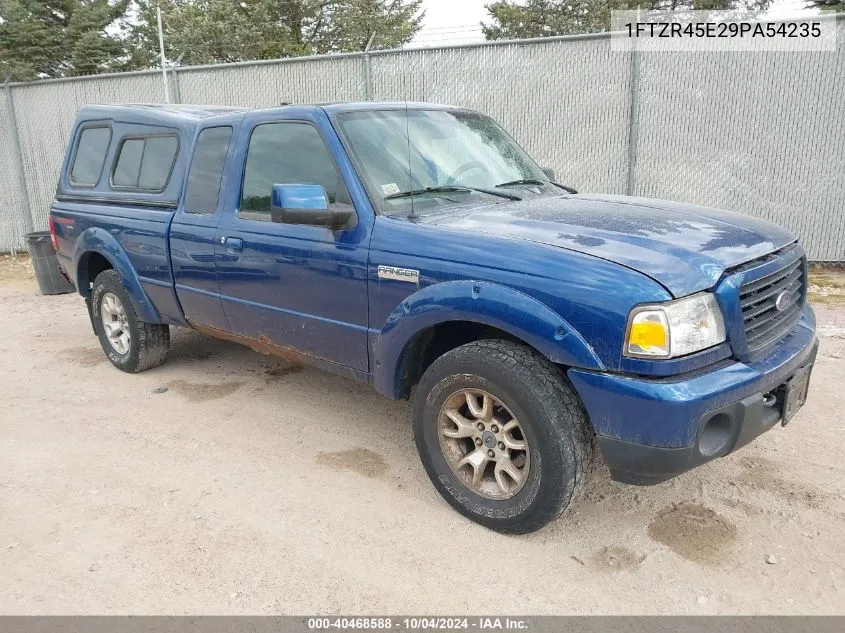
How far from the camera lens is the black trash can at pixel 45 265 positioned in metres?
8.23

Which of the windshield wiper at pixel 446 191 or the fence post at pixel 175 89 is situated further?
the fence post at pixel 175 89

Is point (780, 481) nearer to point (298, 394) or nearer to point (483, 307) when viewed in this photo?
point (483, 307)

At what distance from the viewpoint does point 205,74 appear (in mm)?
10102

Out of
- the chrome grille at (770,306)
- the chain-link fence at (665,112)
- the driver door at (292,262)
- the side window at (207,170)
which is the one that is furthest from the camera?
the chain-link fence at (665,112)

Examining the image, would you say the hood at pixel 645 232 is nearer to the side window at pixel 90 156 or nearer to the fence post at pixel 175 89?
the side window at pixel 90 156

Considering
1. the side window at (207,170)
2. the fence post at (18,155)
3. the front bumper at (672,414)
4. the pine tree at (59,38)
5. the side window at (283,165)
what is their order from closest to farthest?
1. the front bumper at (672,414)
2. the side window at (283,165)
3. the side window at (207,170)
4. the fence post at (18,155)
5. the pine tree at (59,38)

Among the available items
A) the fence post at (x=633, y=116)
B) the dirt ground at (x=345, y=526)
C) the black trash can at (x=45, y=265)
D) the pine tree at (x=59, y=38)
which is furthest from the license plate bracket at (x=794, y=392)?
the pine tree at (x=59, y=38)

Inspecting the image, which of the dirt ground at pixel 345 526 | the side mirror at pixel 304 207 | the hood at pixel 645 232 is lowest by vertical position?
the dirt ground at pixel 345 526

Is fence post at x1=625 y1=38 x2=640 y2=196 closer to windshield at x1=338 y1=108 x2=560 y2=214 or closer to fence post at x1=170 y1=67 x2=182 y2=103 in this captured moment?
windshield at x1=338 y1=108 x2=560 y2=214

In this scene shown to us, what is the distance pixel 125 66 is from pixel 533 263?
86.5ft

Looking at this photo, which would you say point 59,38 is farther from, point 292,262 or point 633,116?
point 292,262

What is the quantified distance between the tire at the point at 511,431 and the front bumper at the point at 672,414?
0.44 feet

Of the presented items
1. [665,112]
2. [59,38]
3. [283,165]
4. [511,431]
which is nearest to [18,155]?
[283,165]

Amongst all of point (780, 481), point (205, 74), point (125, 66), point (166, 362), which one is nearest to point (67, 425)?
point (166, 362)
